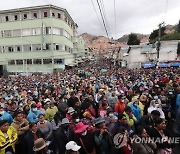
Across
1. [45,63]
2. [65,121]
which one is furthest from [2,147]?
[45,63]

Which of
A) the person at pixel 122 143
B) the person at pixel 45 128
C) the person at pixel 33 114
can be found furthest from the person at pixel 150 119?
the person at pixel 33 114

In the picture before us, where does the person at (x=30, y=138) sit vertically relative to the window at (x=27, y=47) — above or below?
below

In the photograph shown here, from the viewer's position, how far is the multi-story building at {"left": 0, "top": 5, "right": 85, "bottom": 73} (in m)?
42.6

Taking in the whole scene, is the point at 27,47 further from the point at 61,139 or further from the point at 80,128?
the point at 80,128

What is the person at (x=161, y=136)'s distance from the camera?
14.2ft

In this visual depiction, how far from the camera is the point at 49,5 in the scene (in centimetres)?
4238

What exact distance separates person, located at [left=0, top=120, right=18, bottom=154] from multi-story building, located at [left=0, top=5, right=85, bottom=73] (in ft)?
123

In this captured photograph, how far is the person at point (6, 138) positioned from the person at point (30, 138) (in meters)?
0.26

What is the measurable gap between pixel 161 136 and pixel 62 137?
210 centimetres

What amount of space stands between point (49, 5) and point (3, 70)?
14825 millimetres

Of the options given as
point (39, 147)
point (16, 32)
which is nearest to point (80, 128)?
point (39, 147)

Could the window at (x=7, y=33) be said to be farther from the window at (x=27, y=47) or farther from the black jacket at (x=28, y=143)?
the black jacket at (x=28, y=143)

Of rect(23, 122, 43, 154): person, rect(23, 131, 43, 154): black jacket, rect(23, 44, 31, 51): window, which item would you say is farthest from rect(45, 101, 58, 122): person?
rect(23, 44, 31, 51): window

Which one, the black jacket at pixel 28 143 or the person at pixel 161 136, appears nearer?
the person at pixel 161 136
